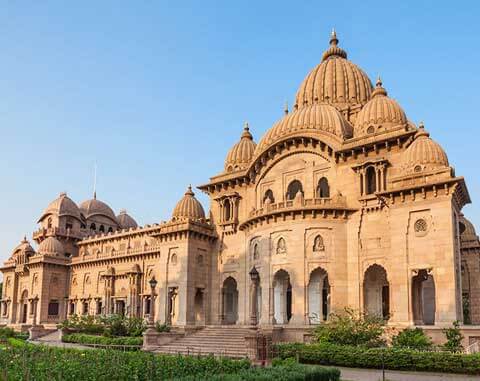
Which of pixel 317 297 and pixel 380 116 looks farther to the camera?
pixel 380 116

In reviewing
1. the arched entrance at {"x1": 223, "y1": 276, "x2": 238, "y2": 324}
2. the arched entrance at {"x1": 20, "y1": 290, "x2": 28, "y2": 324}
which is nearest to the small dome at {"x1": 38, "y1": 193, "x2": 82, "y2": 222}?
the arched entrance at {"x1": 20, "y1": 290, "x2": 28, "y2": 324}

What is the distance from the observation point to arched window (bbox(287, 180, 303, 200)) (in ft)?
127

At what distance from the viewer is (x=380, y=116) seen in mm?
36094

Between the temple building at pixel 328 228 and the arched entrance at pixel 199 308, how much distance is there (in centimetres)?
9

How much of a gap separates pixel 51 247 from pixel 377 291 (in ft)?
137

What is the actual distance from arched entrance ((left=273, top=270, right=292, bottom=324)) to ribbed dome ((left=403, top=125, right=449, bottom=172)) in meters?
11.1

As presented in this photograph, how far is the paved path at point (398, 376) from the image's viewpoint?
20.0m

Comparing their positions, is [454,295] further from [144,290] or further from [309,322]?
[144,290]

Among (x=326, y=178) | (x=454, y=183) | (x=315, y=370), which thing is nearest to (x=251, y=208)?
(x=326, y=178)

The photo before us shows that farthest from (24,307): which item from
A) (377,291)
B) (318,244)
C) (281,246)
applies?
(377,291)

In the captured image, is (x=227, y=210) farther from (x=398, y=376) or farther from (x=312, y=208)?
(x=398, y=376)

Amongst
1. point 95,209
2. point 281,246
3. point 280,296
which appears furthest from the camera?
point 95,209

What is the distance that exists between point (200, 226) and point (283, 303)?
1020cm

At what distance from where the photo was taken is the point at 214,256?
42.8 m
